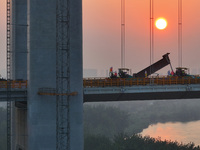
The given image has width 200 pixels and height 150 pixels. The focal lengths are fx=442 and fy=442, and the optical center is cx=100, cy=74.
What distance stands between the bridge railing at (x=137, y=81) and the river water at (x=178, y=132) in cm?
9539

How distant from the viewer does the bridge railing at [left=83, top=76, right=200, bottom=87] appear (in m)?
54.7

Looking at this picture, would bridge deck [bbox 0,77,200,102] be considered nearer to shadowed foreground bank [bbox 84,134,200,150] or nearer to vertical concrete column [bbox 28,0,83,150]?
vertical concrete column [bbox 28,0,83,150]

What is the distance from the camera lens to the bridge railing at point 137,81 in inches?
2152

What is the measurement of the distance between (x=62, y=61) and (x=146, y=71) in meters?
22.1

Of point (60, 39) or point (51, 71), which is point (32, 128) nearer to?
point (51, 71)

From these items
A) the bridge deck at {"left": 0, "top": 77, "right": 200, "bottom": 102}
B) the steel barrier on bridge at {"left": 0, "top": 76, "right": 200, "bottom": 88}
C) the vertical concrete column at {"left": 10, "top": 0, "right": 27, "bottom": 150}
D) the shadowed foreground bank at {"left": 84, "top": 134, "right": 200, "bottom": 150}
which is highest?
the vertical concrete column at {"left": 10, "top": 0, "right": 27, "bottom": 150}

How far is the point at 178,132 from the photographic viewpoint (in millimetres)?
175250

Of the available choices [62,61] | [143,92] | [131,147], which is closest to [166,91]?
[143,92]

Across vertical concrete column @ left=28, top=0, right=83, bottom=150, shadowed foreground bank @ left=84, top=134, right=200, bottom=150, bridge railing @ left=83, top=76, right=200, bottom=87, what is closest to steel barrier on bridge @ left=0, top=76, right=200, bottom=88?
bridge railing @ left=83, top=76, right=200, bottom=87

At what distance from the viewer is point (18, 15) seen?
6056cm

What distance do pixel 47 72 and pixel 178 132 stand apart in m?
135

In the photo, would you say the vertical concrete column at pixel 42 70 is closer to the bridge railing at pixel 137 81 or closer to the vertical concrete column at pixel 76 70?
the vertical concrete column at pixel 76 70

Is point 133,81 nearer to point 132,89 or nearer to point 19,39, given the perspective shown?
point 132,89

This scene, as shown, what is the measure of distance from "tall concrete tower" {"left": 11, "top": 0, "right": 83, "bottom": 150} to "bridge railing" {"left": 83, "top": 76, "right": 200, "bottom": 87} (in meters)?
5.81
